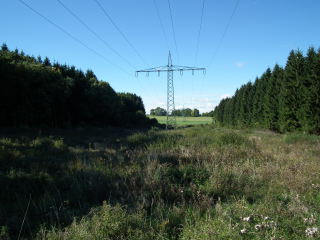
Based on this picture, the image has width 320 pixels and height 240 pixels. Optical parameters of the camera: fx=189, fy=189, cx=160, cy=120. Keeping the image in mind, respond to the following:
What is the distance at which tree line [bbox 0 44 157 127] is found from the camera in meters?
20.9

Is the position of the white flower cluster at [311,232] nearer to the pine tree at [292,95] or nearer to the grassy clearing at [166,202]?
the grassy clearing at [166,202]

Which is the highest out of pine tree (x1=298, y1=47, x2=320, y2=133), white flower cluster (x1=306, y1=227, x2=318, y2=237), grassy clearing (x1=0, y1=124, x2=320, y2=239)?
pine tree (x1=298, y1=47, x2=320, y2=133)

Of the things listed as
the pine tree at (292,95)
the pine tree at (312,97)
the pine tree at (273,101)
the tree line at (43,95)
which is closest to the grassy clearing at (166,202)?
the pine tree at (312,97)

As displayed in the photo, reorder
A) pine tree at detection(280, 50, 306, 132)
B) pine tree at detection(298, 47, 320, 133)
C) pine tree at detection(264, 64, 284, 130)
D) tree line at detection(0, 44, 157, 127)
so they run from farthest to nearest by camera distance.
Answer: pine tree at detection(264, 64, 284, 130)
tree line at detection(0, 44, 157, 127)
pine tree at detection(280, 50, 306, 132)
pine tree at detection(298, 47, 320, 133)

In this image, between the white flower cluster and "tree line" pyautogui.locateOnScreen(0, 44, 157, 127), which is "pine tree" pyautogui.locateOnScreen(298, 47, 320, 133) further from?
"tree line" pyautogui.locateOnScreen(0, 44, 157, 127)

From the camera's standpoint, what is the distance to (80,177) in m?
5.09

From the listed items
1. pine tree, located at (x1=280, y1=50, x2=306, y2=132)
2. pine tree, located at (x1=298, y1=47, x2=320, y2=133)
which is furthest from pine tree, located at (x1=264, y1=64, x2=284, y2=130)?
pine tree, located at (x1=298, y1=47, x2=320, y2=133)

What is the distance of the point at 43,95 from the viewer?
2359 centimetres

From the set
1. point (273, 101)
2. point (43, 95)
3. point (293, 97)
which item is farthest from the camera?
point (273, 101)

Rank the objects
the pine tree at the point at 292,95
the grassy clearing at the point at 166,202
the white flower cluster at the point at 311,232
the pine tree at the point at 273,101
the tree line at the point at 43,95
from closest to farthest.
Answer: the white flower cluster at the point at 311,232 < the grassy clearing at the point at 166,202 < the pine tree at the point at 292,95 < the tree line at the point at 43,95 < the pine tree at the point at 273,101

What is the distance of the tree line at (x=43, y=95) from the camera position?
20.9 meters

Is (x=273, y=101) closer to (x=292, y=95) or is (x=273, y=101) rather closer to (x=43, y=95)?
(x=292, y=95)

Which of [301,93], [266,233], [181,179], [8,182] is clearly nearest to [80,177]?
[8,182]

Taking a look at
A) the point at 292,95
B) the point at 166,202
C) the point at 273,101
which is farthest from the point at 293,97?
the point at 166,202
